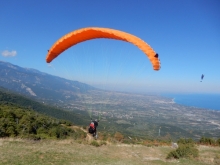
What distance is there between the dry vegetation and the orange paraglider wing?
597 centimetres

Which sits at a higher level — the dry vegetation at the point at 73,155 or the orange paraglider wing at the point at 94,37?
the orange paraglider wing at the point at 94,37

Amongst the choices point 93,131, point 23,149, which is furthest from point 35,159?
point 93,131

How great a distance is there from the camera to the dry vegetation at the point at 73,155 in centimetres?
1110

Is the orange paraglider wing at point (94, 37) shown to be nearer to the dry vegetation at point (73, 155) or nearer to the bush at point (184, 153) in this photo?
the dry vegetation at point (73, 155)

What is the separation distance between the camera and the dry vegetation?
1110 centimetres

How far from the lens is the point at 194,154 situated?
1561 cm

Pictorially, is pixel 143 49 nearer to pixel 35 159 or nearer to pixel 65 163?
pixel 65 163

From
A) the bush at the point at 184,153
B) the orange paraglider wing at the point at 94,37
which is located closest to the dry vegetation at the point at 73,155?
the bush at the point at 184,153

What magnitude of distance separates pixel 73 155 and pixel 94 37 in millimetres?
A: 7702

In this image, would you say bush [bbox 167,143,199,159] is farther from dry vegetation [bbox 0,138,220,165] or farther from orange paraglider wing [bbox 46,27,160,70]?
orange paraglider wing [bbox 46,27,160,70]

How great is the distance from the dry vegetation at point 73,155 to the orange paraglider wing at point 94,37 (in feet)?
19.6

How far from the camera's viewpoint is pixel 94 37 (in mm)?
12195

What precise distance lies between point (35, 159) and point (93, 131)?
13.1 feet

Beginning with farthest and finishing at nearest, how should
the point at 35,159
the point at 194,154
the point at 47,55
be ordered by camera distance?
the point at 194,154 < the point at 47,55 < the point at 35,159
